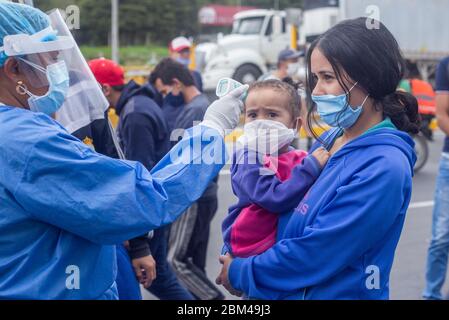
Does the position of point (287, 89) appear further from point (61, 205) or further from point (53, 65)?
point (61, 205)

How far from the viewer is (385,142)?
6.36 ft

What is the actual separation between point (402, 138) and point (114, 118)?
3.72m

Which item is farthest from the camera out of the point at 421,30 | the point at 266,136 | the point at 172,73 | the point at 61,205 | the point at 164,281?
the point at 421,30

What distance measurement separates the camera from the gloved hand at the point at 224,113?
2180mm

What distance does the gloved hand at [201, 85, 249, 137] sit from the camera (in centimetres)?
218

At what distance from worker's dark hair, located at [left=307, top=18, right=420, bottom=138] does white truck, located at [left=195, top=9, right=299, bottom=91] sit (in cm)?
1641

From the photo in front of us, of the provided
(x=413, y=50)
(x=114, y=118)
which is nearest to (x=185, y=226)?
(x=114, y=118)

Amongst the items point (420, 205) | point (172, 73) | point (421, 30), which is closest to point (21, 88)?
point (172, 73)

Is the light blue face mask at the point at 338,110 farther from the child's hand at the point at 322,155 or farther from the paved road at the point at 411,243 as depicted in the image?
the paved road at the point at 411,243

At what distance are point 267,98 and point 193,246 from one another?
8.25ft

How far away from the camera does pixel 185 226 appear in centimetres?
461

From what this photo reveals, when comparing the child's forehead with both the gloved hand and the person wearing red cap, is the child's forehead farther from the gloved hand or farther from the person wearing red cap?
the person wearing red cap

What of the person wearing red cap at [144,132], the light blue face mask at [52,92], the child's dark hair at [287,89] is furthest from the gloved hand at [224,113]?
the person wearing red cap at [144,132]
